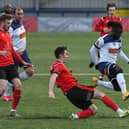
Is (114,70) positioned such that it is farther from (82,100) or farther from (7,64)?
(7,64)

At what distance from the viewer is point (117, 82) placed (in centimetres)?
1178

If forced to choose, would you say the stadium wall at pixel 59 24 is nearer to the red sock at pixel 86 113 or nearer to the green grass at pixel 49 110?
the green grass at pixel 49 110

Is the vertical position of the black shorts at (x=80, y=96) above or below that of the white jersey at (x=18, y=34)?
below

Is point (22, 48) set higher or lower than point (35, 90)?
higher

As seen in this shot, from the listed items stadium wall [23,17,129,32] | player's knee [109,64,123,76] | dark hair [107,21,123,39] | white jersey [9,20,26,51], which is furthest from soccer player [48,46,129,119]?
stadium wall [23,17,129,32]

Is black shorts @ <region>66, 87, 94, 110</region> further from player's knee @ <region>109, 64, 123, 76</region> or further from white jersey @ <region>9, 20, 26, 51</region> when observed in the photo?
white jersey @ <region>9, 20, 26, 51</region>

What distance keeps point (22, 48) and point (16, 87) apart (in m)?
2.85

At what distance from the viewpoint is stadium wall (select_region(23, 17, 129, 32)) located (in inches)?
1515

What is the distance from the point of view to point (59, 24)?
3891 centimetres

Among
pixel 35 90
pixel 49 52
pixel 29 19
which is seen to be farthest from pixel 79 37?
pixel 35 90

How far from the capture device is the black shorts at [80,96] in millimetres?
10508

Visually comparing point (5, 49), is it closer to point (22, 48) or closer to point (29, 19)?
point (22, 48)

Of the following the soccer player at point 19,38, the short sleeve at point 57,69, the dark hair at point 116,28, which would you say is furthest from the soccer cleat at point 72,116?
the soccer player at point 19,38

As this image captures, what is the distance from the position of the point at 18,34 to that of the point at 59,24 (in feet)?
83.4
